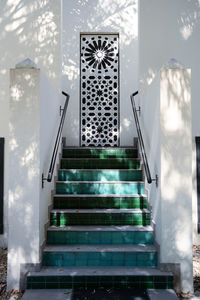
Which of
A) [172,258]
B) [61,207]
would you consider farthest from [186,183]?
[61,207]

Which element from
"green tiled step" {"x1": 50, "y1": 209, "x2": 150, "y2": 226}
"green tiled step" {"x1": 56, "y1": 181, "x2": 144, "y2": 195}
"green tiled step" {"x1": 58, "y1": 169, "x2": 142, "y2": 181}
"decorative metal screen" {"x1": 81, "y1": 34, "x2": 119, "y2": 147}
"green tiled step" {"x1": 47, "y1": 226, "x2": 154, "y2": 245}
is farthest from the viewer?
"decorative metal screen" {"x1": 81, "y1": 34, "x2": 119, "y2": 147}

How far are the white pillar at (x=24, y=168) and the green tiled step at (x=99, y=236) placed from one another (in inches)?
20.5

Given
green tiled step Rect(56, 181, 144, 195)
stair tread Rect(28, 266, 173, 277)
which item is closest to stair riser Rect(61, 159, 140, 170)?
green tiled step Rect(56, 181, 144, 195)

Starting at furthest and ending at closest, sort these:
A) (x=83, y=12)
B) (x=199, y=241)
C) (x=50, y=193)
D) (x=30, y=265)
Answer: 1. (x=83, y=12)
2. (x=199, y=241)
3. (x=50, y=193)
4. (x=30, y=265)

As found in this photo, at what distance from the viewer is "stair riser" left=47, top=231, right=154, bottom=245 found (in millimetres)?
3998

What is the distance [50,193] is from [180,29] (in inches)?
169

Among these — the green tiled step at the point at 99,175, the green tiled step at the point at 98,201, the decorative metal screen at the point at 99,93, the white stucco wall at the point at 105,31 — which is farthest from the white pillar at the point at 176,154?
the decorative metal screen at the point at 99,93

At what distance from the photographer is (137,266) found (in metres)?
3.66

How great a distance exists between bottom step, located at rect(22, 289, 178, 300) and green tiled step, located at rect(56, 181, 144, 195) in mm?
1776

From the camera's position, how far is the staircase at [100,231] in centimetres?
337

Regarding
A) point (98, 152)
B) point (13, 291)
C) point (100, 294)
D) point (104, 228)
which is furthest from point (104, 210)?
point (13, 291)

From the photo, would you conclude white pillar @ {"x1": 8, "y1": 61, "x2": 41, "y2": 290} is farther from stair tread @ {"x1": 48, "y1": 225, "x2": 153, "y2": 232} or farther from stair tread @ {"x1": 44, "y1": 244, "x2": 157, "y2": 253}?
stair tread @ {"x1": 48, "y1": 225, "x2": 153, "y2": 232}

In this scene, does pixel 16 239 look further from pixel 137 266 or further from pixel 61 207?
pixel 137 266

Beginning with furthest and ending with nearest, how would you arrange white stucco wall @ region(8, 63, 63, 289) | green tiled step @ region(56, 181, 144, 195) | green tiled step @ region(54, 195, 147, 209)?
green tiled step @ region(56, 181, 144, 195)
green tiled step @ region(54, 195, 147, 209)
white stucco wall @ region(8, 63, 63, 289)
